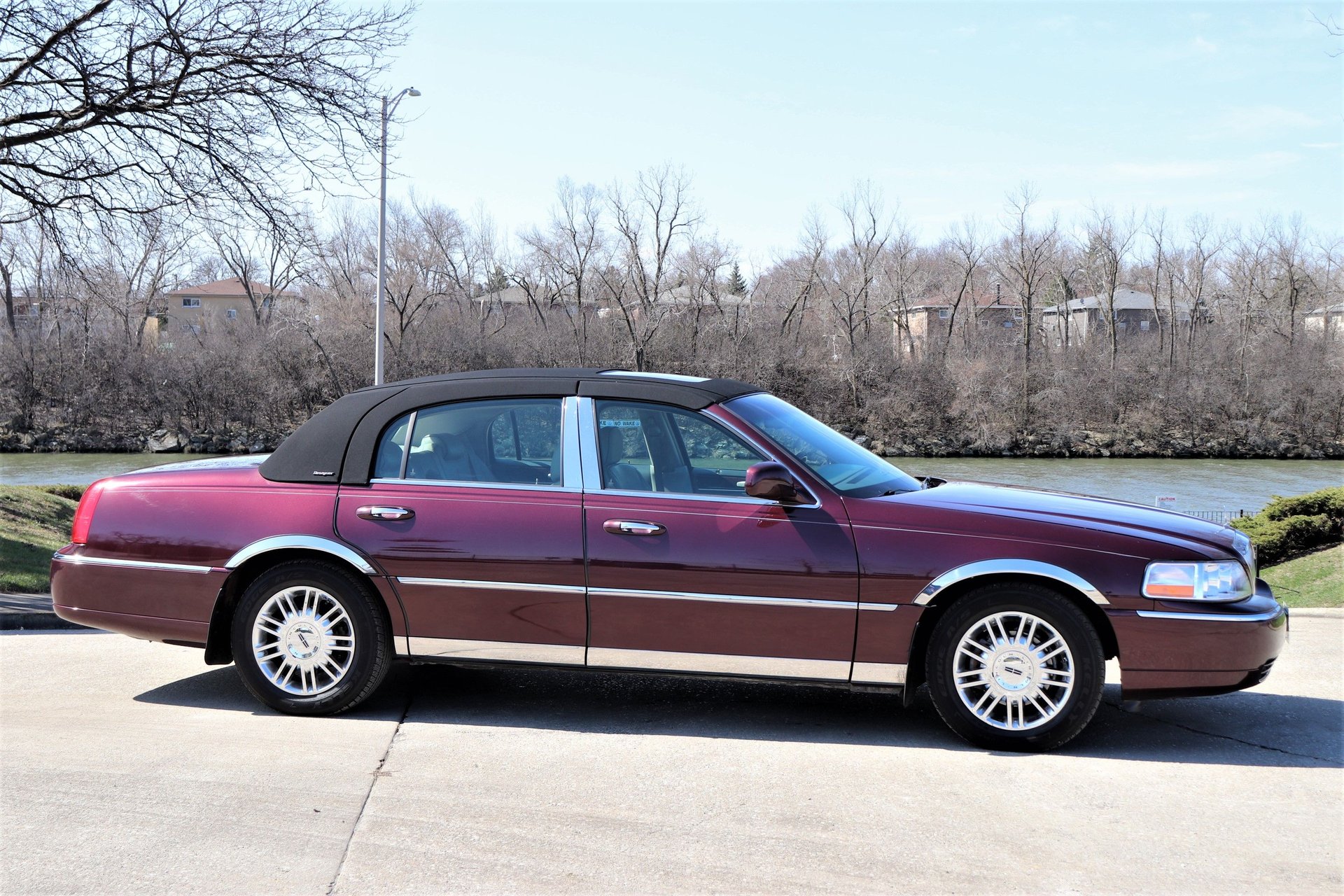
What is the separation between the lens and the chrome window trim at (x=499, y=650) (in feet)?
16.8

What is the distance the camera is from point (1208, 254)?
2539 inches

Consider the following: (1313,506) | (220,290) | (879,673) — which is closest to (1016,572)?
(879,673)

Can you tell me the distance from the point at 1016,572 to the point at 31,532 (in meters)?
12.1

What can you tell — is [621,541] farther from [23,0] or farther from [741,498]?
[23,0]

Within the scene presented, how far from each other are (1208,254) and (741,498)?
68310 mm

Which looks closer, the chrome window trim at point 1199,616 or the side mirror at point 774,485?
the chrome window trim at point 1199,616

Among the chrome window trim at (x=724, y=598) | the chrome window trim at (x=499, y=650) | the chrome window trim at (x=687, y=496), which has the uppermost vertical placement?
the chrome window trim at (x=687, y=496)

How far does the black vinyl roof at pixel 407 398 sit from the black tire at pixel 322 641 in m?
0.50

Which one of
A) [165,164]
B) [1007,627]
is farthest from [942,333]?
[1007,627]

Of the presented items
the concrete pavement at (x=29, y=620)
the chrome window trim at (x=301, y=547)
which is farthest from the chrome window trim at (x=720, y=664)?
the concrete pavement at (x=29, y=620)

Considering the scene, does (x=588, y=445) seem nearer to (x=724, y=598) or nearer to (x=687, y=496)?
(x=687, y=496)

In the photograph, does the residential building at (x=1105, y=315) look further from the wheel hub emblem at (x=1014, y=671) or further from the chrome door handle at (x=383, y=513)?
the chrome door handle at (x=383, y=513)

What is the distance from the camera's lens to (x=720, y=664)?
16.3 ft

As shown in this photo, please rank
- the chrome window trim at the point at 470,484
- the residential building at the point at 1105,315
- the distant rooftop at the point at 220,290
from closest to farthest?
the chrome window trim at the point at 470,484
the residential building at the point at 1105,315
the distant rooftop at the point at 220,290
